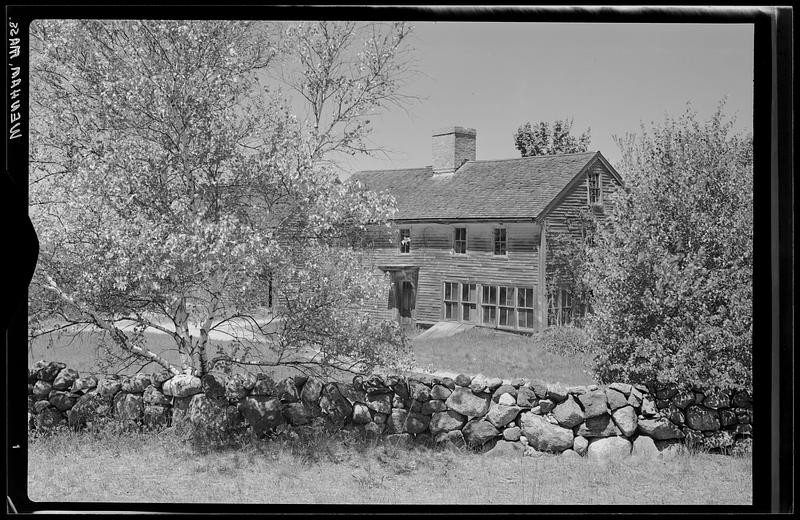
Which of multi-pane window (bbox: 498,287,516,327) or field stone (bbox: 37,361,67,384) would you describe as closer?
multi-pane window (bbox: 498,287,516,327)

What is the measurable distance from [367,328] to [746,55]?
266 cm

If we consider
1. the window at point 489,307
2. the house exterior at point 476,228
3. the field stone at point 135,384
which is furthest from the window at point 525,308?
the field stone at point 135,384

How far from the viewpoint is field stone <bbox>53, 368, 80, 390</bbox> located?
160 inches

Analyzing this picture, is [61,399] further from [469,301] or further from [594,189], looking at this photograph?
[594,189]

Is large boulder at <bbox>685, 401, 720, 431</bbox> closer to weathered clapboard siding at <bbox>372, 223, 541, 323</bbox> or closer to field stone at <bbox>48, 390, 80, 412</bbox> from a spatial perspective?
weathered clapboard siding at <bbox>372, 223, 541, 323</bbox>

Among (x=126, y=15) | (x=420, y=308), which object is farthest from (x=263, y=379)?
(x=126, y=15)

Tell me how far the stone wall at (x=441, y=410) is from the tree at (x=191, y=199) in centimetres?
23

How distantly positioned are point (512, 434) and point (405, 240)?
1320 millimetres

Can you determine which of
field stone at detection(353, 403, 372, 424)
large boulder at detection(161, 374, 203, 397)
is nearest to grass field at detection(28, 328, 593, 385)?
large boulder at detection(161, 374, 203, 397)

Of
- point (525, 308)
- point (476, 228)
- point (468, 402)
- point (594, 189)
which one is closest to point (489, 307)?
point (525, 308)

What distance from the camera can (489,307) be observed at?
3.95m

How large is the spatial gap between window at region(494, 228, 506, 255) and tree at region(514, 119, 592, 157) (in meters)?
0.47
